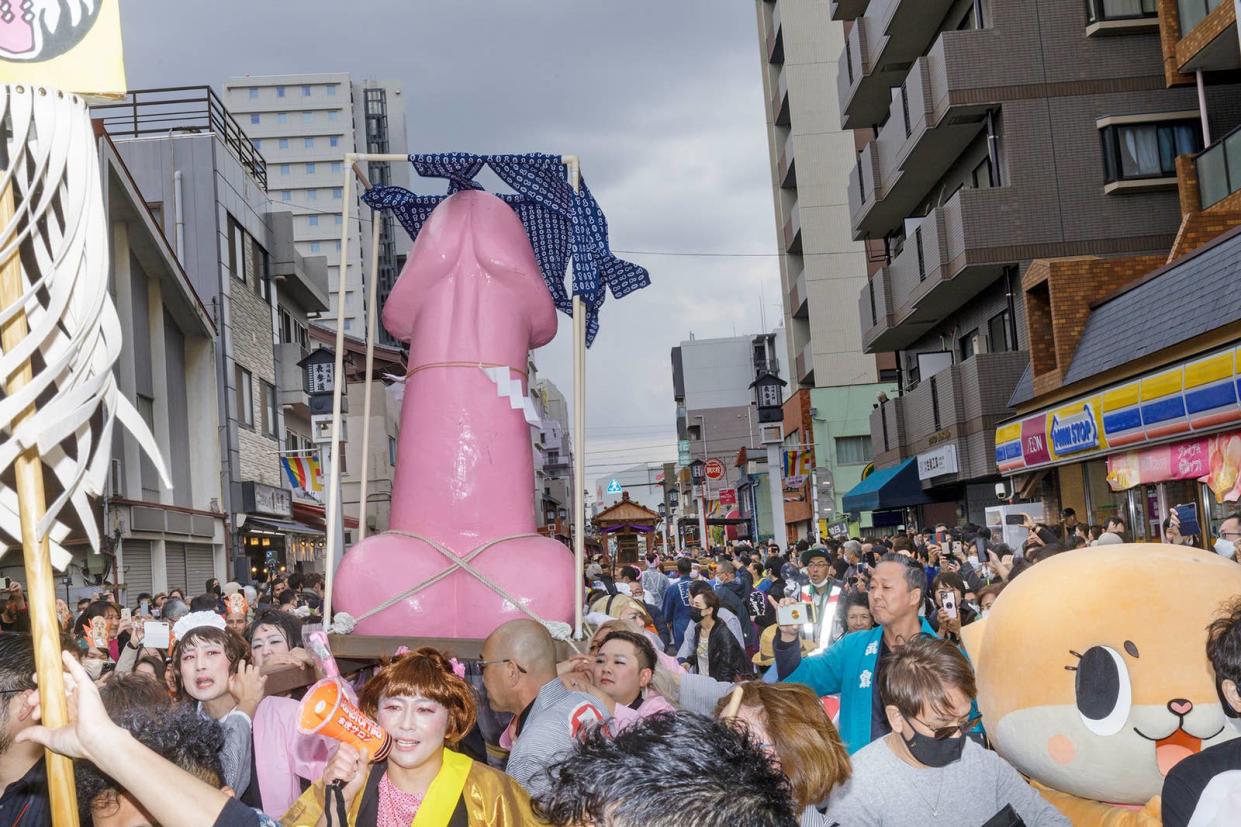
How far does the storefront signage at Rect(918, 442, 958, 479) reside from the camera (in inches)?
849

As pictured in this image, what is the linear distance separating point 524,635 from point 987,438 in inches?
651

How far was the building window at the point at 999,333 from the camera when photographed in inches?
824

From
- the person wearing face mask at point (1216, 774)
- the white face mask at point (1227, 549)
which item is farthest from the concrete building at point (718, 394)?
the person wearing face mask at point (1216, 774)

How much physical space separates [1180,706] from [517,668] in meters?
2.63

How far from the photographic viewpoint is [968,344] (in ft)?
77.3

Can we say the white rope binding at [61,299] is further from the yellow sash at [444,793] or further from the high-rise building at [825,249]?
the high-rise building at [825,249]

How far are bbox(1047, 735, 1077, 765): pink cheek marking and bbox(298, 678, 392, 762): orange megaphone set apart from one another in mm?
2035

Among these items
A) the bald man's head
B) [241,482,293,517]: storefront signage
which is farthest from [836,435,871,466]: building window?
the bald man's head

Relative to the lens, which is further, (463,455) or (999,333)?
(999,333)

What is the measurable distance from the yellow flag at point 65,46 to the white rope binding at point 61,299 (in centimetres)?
4

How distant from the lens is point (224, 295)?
24328mm

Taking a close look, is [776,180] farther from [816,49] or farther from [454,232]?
[454,232]

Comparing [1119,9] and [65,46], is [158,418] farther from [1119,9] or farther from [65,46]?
[65,46]

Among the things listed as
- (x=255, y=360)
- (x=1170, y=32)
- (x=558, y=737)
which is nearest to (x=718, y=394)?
(x=255, y=360)
